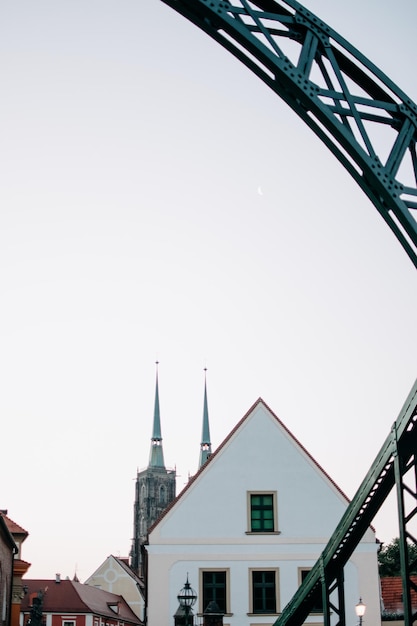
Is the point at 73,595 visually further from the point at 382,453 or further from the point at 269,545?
the point at 382,453

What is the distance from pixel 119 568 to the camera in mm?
82750

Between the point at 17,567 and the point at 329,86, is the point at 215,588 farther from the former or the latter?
the point at 329,86

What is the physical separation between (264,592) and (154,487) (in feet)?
332

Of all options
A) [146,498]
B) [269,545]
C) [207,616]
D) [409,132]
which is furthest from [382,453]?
[146,498]

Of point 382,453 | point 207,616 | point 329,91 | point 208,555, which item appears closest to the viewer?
point 329,91

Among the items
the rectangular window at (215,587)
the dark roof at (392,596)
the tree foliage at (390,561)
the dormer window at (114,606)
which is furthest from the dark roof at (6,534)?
the tree foliage at (390,561)

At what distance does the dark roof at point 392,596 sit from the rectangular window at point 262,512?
526cm

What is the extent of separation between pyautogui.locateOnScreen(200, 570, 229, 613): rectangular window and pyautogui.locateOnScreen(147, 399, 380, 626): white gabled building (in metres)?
0.03

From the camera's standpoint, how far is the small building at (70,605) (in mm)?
63312

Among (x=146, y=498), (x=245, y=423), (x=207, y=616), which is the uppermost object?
(x=146, y=498)

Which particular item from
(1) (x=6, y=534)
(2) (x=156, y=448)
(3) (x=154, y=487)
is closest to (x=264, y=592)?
(1) (x=6, y=534)

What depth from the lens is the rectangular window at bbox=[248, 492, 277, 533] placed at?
29.8 metres

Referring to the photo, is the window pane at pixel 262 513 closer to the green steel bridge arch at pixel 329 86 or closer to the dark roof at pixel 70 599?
the green steel bridge arch at pixel 329 86

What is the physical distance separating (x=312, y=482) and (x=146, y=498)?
101 metres
